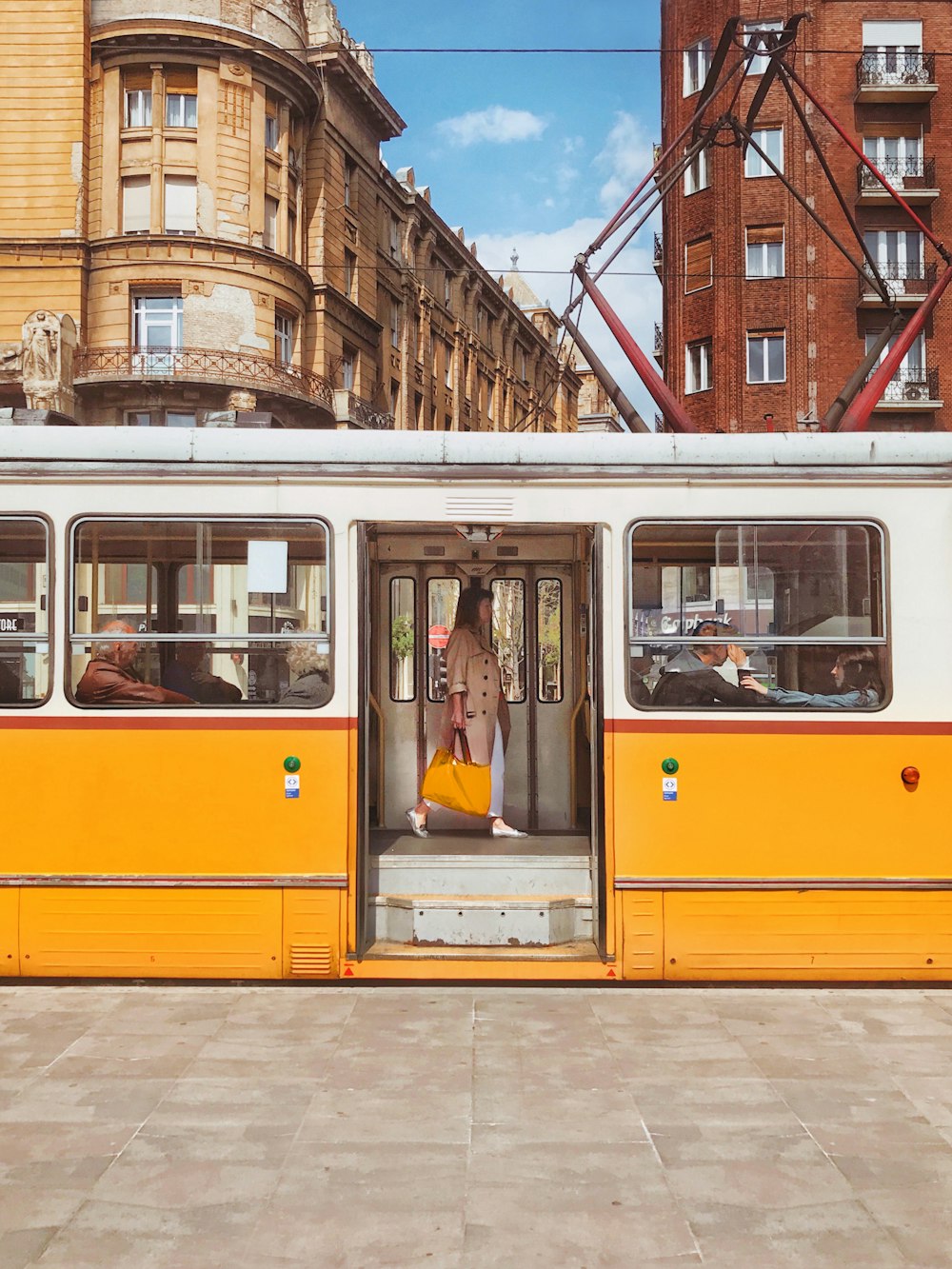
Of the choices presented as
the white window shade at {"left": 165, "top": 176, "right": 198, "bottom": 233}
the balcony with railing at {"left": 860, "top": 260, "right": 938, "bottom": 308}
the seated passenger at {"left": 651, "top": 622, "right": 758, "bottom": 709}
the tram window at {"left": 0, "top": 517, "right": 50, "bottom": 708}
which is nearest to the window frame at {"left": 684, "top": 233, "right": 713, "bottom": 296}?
the balcony with railing at {"left": 860, "top": 260, "right": 938, "bottom": 308}

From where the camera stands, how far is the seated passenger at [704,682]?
645cm

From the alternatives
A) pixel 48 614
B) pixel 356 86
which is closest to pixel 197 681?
pixel 48 614

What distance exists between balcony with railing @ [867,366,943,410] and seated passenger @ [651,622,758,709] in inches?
1080

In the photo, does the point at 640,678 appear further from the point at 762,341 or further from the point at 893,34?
the point at 893,34

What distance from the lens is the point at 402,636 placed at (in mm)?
8609

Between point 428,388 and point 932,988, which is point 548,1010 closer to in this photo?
point 932,988

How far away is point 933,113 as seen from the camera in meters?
32.9

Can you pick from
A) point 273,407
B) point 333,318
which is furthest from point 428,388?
point 273,407

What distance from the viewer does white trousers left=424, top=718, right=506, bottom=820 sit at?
26.5 feet

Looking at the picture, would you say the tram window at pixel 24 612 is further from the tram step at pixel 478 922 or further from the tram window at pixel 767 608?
the tram window at pixel 767 608

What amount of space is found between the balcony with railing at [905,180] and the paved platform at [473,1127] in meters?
30.1

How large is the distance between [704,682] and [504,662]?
2501mm

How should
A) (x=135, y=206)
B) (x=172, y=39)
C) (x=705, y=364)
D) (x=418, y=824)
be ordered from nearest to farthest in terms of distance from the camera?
Answer: (x=418, y=824) < (x=172, y=39) < (x=135, y=206) < (x=705, y=364)

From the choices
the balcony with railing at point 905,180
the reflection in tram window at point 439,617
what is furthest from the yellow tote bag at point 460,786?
the balcony with railing at point 905,180
